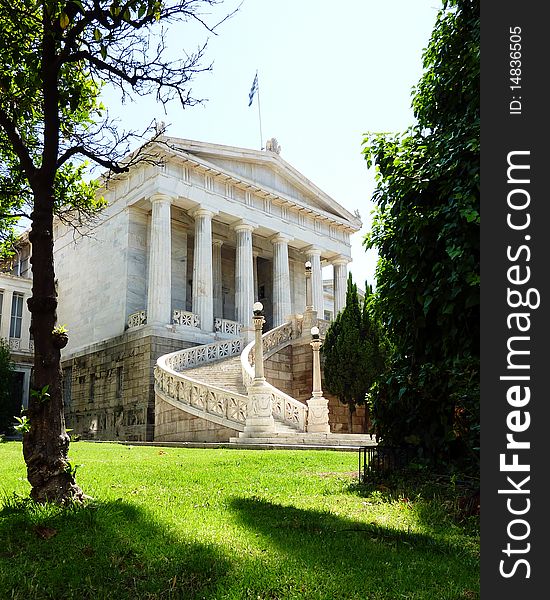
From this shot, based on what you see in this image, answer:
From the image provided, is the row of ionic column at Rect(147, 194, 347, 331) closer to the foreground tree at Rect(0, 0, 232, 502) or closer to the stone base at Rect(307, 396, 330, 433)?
the stone base at Rect(307, 396, 330, 433)

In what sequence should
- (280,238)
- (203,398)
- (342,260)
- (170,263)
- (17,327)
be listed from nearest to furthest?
1. (203,398)
2. (170,263)
3. (280,238)
4. (17,327)
5. (342,260)

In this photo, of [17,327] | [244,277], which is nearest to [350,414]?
[244,277]

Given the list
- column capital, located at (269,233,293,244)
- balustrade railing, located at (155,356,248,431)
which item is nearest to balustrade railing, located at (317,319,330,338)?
column capital, located at (269,233,293,244)

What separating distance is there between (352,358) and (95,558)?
68.0 feet

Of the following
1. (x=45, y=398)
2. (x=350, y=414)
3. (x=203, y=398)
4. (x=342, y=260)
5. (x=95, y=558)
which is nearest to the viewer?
(x=95, y=558)

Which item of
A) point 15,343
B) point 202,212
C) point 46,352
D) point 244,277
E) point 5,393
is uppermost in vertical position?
point 202,212

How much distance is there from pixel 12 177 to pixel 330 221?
3001 cm

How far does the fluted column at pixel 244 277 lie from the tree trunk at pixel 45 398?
2618cm

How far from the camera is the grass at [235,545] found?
4.00m

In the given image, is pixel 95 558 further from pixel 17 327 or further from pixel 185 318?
pixel 17 327

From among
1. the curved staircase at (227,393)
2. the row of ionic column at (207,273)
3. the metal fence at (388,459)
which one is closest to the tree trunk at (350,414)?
the curved staircase at (227,393)

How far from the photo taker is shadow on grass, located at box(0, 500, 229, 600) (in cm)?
399

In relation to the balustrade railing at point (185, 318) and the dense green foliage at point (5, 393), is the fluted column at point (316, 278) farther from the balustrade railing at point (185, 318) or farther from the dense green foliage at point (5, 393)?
the dense green foliage at point (5, 393)

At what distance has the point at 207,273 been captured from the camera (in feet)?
103
